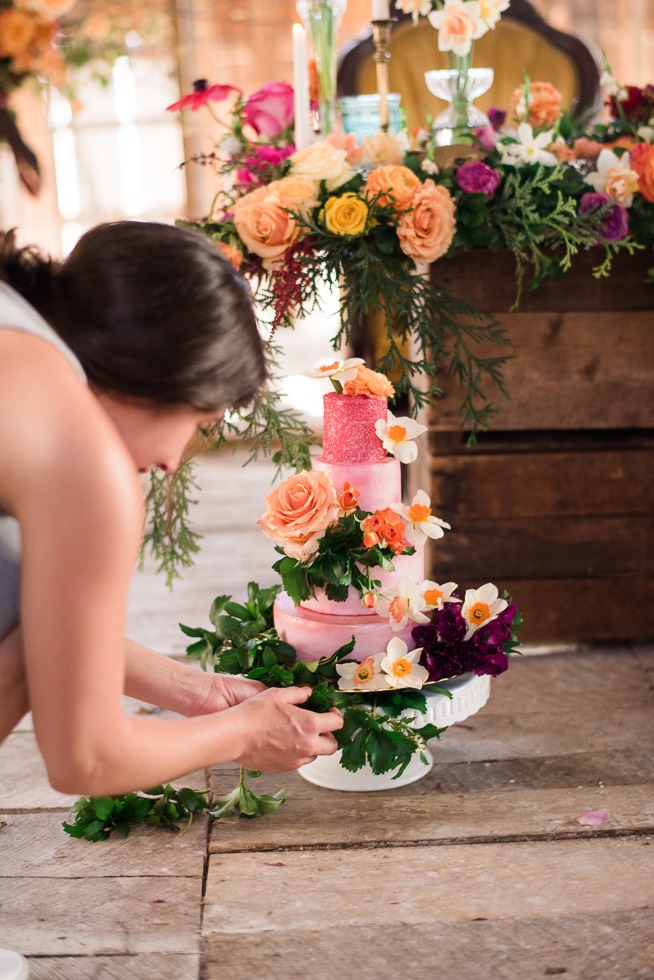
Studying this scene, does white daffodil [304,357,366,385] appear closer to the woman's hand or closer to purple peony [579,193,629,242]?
the woman's hand

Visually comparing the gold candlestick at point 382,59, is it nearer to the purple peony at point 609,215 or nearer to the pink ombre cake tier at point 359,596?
the purple peony at point 609,215

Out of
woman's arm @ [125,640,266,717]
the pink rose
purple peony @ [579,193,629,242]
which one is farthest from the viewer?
the pink rose

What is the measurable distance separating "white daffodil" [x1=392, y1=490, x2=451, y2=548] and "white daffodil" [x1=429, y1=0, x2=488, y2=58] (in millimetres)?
816

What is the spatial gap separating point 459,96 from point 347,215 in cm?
41

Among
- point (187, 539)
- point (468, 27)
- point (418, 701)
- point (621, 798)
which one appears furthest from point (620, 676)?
point (468, 27)

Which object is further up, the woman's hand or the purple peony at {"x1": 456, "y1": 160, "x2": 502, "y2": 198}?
the purple peony at {"x1": 456, "y1": 160, "x2": 502, "y2": 198}

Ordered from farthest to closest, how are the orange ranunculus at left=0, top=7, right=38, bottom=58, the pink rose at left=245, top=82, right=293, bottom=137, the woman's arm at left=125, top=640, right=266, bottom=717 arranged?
the orange ranunculus at left=0, top=7, right=38, bottom=58 < the pink rose at left=245, top=82, right=293, bottom=137 < the woman's arm at left=125, top=640, right=266, bottom=717

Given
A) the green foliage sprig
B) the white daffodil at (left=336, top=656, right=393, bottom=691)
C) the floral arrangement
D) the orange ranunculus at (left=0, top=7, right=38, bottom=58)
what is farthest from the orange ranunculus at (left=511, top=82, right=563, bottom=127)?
the orange ranunculus at (left=0, top=7, right=38, bottom=58)

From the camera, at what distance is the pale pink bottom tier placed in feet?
4.97

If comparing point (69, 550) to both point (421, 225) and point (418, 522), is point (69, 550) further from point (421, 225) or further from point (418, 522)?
point (421, 225)

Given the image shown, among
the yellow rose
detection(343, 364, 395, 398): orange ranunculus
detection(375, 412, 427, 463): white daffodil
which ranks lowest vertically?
detection(375, 412, 427, 463): white daffodil

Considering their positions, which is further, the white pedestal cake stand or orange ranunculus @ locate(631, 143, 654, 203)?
orange ranunculus @ locate(631, 143, 654, 203)

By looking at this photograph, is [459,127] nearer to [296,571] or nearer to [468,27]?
[468,27]

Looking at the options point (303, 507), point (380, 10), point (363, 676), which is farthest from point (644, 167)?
point (363, 676)
